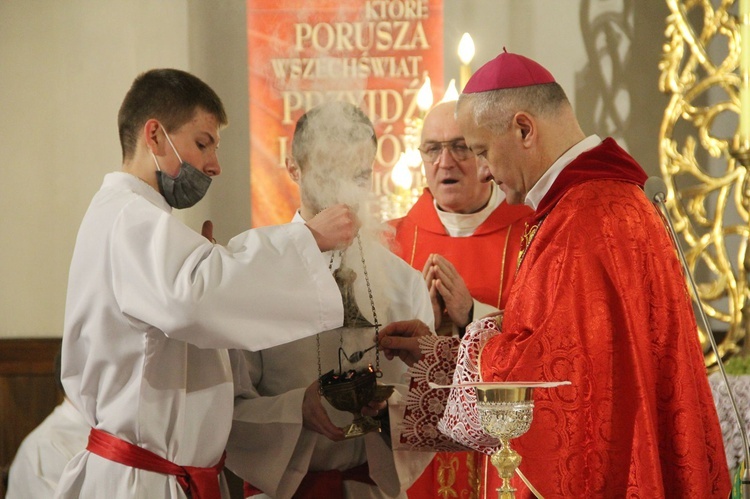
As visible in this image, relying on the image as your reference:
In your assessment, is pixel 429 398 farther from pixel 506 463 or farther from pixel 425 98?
pixel 425 98

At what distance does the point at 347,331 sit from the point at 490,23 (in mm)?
2221

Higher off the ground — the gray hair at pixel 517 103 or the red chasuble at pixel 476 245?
the gray hair at pixel 517 103

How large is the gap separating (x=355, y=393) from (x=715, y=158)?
102 inches

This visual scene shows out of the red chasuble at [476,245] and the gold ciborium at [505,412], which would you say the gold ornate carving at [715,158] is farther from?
the gold ciborium at [505,412]

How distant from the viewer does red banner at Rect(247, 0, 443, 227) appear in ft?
15.6

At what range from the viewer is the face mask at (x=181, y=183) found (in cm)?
303

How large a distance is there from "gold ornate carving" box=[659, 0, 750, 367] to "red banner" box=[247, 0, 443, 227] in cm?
120

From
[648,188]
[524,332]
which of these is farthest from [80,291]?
[648,188]

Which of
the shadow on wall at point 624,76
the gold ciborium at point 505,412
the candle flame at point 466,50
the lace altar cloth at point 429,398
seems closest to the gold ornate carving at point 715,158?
the shadow on wall at point 624,76

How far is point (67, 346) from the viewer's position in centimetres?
293

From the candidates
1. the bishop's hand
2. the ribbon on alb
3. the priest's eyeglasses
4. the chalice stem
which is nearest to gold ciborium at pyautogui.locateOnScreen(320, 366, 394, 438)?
the ribbon on alb

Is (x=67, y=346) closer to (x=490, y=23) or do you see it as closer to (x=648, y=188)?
(x=648, y=188)

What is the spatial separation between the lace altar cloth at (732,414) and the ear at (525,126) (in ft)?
4.03

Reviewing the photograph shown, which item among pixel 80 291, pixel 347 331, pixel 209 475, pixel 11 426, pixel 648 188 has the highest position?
pixel 648 188
